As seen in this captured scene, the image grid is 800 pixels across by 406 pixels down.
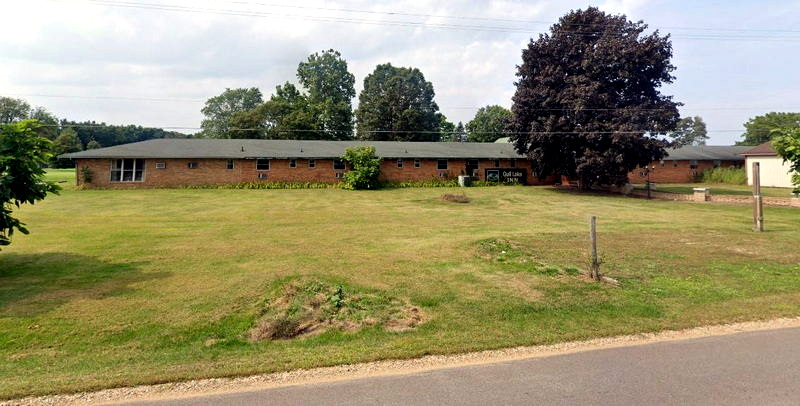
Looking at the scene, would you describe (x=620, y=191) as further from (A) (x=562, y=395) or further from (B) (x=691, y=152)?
(A) (x=562, y=395)

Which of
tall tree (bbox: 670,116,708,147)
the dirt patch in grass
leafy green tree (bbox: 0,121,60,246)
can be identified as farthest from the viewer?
tall tree (bbox: 670,116,708,147)

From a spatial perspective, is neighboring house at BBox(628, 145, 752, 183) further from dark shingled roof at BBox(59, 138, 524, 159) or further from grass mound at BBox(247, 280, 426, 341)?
grass mound at BBox(247, 280, 426, 341)

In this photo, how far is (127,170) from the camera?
32281mm

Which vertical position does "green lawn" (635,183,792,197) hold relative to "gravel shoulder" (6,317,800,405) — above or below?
above

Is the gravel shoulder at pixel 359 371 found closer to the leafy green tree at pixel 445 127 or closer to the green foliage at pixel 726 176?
the green foliage at pixel 726 176

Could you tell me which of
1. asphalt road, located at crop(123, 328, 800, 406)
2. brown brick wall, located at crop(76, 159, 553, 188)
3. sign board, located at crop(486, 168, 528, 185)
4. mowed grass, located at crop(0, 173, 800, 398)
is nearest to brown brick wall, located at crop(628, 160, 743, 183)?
sign board, located at crop(486, 168, 528, 185)

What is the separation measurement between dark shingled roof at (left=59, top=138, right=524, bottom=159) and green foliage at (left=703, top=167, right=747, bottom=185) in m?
20.0

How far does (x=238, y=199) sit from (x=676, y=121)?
2919 centimetres

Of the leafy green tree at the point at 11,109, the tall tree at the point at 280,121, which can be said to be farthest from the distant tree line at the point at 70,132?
the tall tree at the point at 280,121

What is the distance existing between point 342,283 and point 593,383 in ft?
16.1

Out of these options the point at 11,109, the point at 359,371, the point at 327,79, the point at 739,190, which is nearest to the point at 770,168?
the point at 739,190

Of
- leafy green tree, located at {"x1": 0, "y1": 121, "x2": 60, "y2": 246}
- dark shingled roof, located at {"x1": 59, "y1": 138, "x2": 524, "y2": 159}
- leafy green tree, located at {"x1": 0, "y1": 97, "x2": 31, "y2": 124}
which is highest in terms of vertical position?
leafy green tree, located at {"x1": 0, "y1": 97, "x2": 31, "y2": 124}

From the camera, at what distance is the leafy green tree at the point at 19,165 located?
341 inches

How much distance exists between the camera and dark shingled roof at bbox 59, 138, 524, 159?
3294 cm
